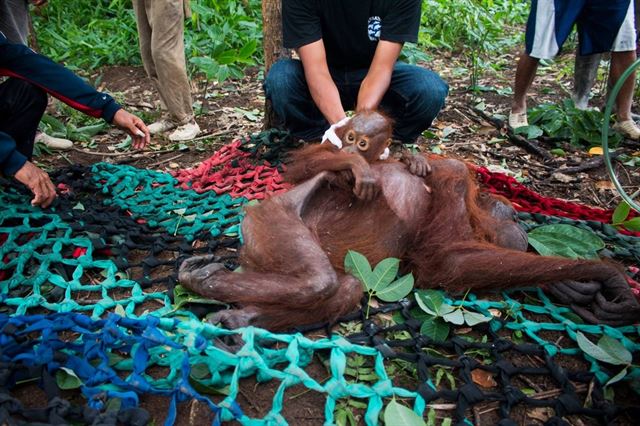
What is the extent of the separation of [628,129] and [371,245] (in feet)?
9.92

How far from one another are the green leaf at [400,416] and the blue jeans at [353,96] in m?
2.17

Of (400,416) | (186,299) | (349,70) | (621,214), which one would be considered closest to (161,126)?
(349,70)

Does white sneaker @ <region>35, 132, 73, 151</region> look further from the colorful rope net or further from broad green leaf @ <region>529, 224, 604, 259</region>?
broad green leaf @ <region>529, 224, 604, 259</region>

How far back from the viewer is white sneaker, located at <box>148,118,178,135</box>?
4137 mm

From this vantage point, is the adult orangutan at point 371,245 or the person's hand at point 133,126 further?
the person's hand at point 133,126

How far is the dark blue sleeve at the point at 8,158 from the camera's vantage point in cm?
234

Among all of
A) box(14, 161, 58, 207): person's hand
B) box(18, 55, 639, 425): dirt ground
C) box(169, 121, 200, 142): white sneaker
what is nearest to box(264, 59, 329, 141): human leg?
box(18, 55, 639, 425): dirt ground

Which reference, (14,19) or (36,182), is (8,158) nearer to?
(36,182)

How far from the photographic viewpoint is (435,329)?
1791 mm

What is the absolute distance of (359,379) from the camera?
1.59m

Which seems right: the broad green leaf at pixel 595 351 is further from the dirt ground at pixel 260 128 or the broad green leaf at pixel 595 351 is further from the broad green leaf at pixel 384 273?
the broad green leaf at pixel 384 273

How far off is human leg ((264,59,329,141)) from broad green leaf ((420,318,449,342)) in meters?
1.78

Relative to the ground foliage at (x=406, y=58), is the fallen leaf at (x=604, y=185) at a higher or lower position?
lower

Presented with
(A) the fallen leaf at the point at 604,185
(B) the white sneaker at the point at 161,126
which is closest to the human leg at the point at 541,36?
(A) the fallen leaf at the point at 604,185
